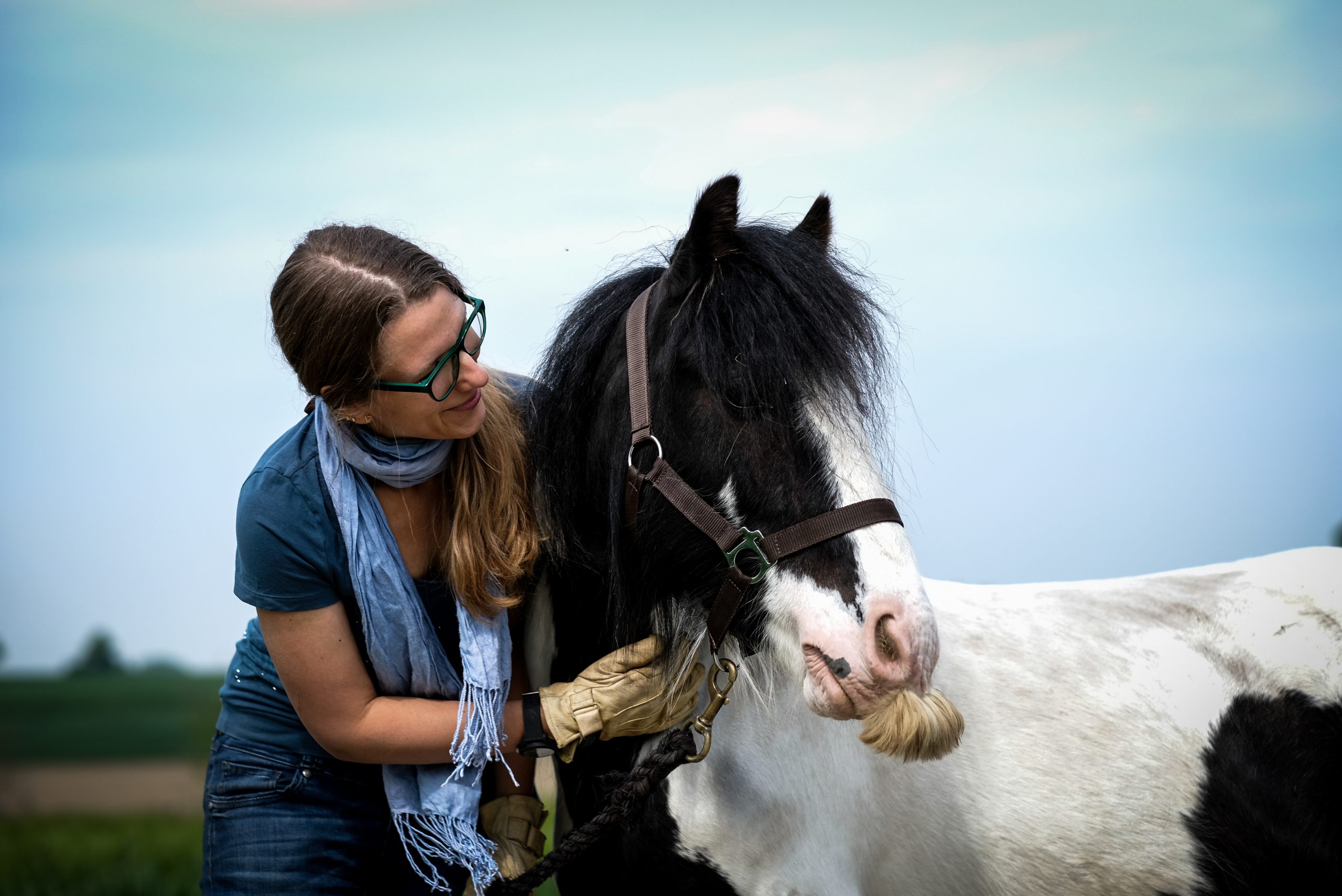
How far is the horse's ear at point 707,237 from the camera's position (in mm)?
1639

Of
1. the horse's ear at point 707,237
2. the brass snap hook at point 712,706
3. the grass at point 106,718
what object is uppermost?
the horse's ear at point 707,237

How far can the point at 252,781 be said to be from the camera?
1861 mm

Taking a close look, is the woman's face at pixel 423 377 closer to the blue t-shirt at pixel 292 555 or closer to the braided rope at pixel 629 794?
the blue t-shirt at pixel 292 555

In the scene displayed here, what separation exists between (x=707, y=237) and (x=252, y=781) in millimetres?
1486

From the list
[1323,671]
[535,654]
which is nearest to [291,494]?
[535,654]

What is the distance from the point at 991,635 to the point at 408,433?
156cm

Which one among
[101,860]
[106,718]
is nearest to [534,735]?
[101,860]

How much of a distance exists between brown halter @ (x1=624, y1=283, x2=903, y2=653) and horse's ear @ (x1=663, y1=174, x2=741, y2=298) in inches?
4.2

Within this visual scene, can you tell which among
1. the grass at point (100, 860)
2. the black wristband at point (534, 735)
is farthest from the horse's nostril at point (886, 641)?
the grass at point (100, 860)

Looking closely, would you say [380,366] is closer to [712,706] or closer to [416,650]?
[416,650]

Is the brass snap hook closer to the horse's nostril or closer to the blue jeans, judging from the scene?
the horse's nostril

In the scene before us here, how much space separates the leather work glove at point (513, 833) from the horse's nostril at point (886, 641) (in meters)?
1.02

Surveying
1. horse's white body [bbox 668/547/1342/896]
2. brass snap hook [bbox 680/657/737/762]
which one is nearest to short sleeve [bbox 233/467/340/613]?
brass snap hook [bbox 680/657/737/762]

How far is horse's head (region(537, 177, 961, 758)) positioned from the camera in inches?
55.7
